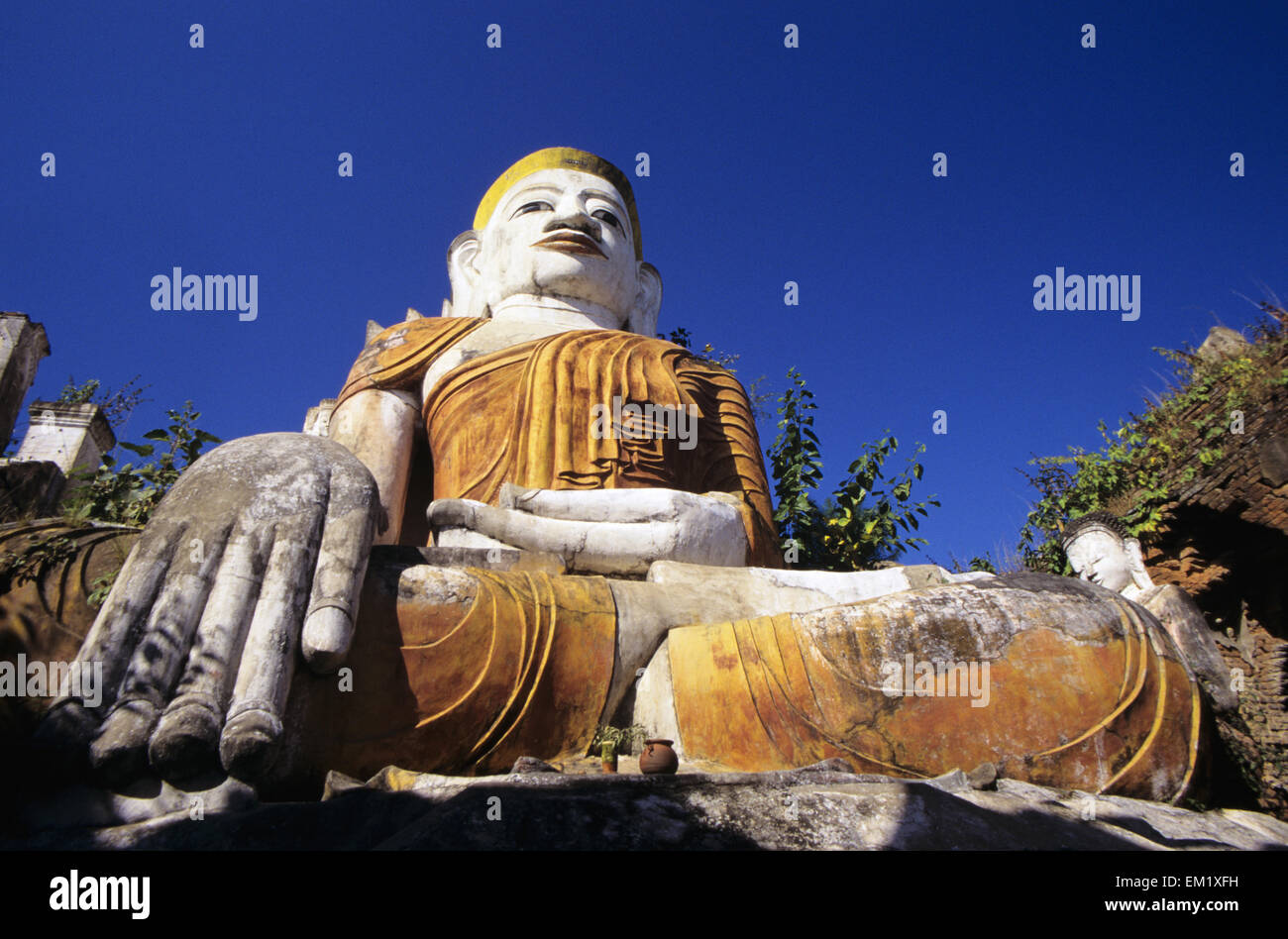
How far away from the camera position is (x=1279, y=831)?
3.23m

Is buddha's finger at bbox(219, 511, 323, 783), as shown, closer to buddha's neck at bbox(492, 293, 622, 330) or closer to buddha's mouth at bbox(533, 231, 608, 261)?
buddha's neck at bbox(492, 293, 622, 330)

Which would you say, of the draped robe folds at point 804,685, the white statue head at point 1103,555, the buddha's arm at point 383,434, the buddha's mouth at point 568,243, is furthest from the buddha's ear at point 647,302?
the white statue head at point 1103,555

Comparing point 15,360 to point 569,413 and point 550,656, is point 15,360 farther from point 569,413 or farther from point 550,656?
point 550,656

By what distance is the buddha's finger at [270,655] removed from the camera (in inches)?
105

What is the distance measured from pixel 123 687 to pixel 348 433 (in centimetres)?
340

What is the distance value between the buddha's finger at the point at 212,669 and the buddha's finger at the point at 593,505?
5.60 ft

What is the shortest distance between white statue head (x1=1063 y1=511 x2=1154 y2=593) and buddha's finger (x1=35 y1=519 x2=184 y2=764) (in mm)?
8889

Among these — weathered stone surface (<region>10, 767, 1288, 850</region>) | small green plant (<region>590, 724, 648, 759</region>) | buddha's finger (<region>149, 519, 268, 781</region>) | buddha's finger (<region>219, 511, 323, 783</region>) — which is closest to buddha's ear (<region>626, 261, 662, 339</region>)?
small green plant (<region>590, 724, 648, 759</region>)

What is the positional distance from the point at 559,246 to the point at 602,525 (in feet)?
9.70

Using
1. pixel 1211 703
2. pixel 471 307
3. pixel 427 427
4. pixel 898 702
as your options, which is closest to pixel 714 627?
pixel 898 702

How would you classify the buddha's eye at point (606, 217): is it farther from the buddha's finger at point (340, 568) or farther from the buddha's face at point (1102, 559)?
the buddha's face at point (1102, 559)

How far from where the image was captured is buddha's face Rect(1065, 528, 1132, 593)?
365 inches

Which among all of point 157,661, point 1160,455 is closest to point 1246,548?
point 1160,455
